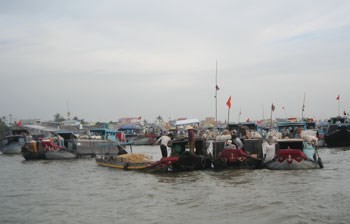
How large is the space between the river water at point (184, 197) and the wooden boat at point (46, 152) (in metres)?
9.96

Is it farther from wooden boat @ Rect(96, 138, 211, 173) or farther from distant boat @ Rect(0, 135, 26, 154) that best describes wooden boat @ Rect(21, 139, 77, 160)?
distant boat @ Rect(0, 135, 26, 154)

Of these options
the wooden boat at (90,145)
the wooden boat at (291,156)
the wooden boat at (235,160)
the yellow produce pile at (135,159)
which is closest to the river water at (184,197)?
the wooden boat at (235,160)

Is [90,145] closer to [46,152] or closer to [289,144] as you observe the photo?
[46,152]

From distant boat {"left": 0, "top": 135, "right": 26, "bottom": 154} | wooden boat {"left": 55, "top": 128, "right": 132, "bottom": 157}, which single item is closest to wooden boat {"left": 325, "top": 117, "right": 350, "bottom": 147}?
wooden boat {"left": 55, "top": 128, "right": 132, "bottom": 157}

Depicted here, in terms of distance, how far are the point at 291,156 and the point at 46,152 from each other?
17.6 m

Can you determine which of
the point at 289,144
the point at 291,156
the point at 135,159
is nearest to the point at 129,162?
the point at 135,159

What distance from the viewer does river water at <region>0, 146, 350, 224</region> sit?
1099cm

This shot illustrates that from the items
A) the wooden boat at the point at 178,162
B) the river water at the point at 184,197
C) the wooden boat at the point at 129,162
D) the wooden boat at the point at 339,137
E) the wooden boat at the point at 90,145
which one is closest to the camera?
the river water at the point at 184,197

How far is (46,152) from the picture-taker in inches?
1192

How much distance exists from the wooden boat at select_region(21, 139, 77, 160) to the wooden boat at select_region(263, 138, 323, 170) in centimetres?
1553

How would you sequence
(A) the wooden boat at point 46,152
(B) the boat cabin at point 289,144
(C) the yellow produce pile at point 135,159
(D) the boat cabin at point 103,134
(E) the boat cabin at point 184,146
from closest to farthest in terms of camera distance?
(B) the boat cabin at point 289,144, (E) the boat cabin at point 184,146, (C) the yellow produce pile at point 135,159, (A) the wooden boat at point 46,152, (D) the boat cabin at point 103,134

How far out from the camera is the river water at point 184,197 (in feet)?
36.1

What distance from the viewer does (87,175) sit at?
68.8 ft

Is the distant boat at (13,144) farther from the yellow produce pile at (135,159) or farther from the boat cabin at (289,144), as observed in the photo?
the boat cabin at (289,144)
